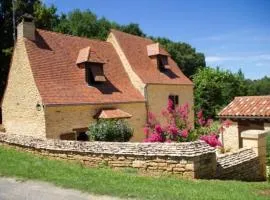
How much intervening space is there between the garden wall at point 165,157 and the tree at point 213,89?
24423 mm

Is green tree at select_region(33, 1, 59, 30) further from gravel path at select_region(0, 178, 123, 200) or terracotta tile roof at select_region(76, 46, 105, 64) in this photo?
gravel path at select_region(0, 178, 123, 200)

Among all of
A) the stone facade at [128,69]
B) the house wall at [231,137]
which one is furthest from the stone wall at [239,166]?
the stone facade at [128,69]

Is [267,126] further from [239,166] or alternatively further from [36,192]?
[36,192]

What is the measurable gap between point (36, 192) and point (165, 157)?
4198 mm

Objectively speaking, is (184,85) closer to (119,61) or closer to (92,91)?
(119,61)

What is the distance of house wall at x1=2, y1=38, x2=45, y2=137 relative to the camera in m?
19.0

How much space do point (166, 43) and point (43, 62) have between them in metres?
47.0

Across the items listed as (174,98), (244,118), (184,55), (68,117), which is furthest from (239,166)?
(184,55)

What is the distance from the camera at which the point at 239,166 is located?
12312mm

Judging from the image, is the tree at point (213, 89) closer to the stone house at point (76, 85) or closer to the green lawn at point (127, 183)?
the stone house at point (76, 85)

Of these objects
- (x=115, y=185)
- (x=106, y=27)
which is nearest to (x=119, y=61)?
(x=115, y=185)

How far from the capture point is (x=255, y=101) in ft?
63.6

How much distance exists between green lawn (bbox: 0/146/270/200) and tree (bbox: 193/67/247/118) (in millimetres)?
26788

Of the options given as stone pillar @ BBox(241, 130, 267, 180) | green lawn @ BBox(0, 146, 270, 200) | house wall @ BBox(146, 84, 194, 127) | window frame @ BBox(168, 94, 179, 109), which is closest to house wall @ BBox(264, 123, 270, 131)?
stone pillar @ BBox(241, 130, 267, 180)
